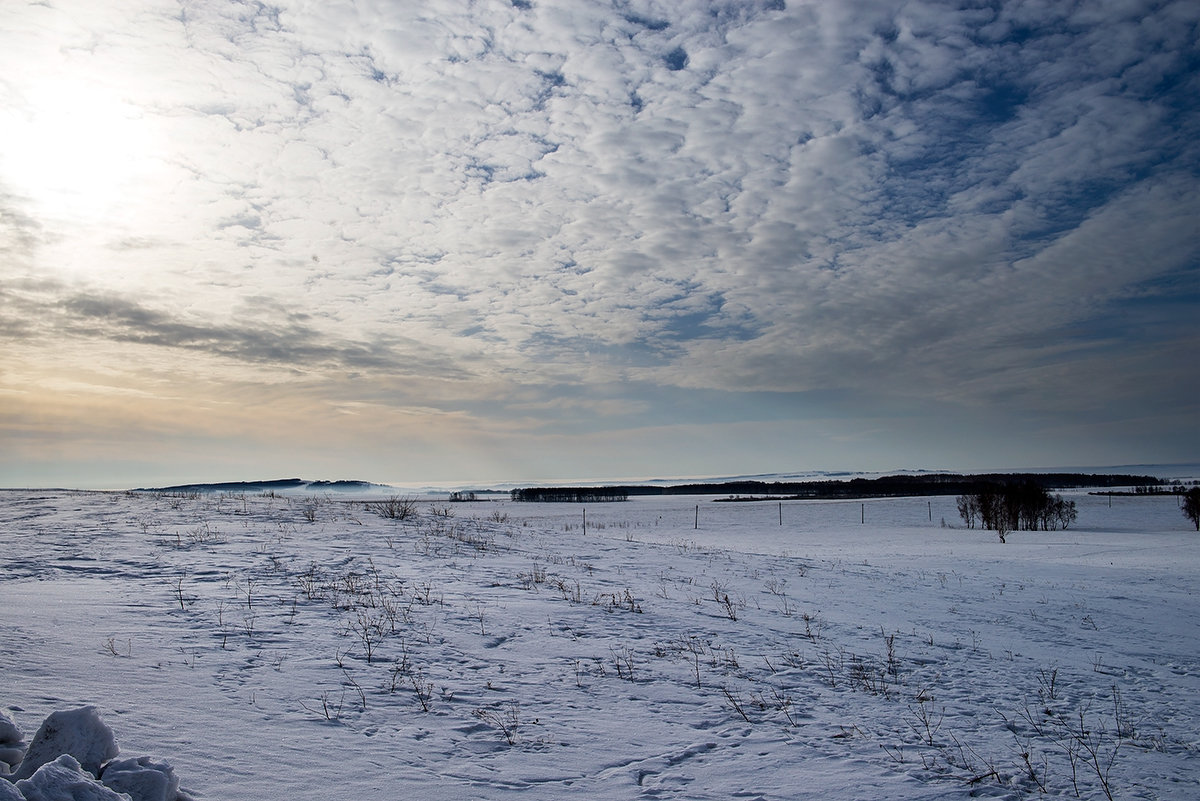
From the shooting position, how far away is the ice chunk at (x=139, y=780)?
3.72 meters

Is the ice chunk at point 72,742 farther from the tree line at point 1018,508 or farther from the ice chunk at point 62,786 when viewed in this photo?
the tree line at point 1018,508

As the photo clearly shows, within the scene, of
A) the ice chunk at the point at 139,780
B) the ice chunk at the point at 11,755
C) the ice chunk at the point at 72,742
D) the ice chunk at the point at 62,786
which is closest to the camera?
the ice chunk at the point at 62,786

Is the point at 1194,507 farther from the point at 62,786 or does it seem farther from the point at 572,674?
the point at 62,786

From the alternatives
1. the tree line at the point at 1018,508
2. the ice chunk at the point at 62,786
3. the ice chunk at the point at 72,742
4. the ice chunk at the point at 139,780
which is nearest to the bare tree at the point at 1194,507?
the tree line at the point at 1018,508

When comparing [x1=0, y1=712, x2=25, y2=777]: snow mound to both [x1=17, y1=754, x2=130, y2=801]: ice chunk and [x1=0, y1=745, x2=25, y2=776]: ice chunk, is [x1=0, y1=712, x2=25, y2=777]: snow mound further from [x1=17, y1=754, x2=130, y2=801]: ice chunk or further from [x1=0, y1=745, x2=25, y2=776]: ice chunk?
[x1=17, y1=754, x2=130, y2=801]: ice chunk

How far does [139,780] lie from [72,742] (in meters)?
0.53

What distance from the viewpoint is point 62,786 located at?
3395 mm

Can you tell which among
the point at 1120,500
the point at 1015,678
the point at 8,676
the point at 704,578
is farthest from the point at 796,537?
the point at 1120,500

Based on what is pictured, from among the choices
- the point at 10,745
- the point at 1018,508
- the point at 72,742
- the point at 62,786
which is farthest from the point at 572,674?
the point at 1018,508

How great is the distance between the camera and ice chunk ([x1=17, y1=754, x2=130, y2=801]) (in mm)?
3330

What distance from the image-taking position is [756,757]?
5762 millimetres

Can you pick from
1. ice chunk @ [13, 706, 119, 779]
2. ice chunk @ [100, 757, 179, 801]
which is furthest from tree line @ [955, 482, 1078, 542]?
ice chunk @ [13, 706, 119, 779]

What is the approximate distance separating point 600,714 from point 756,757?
1581mm

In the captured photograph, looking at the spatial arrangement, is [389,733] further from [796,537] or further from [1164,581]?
[796,537]
